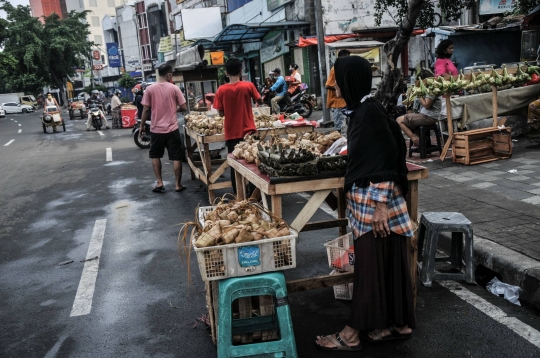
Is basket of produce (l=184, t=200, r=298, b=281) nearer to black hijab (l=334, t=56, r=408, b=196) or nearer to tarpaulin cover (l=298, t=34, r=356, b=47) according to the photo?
black hijab (l=334, t=56, r=408, b=196)

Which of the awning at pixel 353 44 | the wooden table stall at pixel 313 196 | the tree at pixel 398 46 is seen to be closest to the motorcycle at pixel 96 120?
the awning at pixel 353 44

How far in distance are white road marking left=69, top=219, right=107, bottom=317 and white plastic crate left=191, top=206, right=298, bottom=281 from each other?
1691mm

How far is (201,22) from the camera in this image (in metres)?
31.0

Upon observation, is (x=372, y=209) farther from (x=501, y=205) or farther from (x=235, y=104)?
(x=235, y=104)

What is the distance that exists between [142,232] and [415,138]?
5.14 m

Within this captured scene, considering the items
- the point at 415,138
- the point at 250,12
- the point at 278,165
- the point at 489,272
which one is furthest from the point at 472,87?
the point at 250,12

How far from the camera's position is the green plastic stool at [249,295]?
9.61ft

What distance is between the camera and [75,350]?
347 centimetres

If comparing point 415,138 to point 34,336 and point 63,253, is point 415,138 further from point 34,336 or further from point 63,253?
point 34,336

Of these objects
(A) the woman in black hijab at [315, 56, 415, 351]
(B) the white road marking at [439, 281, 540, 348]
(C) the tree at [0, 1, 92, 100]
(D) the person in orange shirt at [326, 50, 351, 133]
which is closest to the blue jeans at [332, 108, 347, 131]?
(D) the person in orange shirt at [326, 50, 351, 133]

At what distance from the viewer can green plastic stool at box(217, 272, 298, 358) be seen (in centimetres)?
293

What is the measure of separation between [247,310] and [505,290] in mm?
2096

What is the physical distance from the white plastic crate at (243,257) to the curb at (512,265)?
6.57 ft

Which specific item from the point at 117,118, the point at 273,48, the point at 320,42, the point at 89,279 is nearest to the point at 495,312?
the point at 89,279
